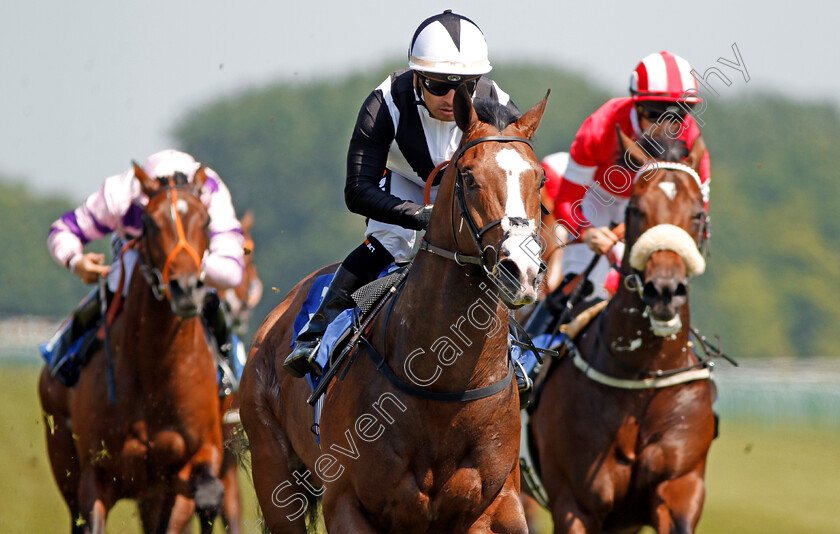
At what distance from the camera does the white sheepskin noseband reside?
20.6ft

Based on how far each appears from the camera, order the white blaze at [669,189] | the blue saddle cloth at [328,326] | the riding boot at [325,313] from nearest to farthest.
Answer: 1. the blue saddle cloth at [328,326]
2. the riding boot at [325,313]
3. the white blaze at [669,189]

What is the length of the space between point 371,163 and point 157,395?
117 inches

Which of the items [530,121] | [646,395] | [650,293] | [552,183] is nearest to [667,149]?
[650,293]

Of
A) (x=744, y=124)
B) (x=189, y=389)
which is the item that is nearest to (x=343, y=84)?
(x=744, y=124)

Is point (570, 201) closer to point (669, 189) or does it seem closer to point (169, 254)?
point (669, 189)

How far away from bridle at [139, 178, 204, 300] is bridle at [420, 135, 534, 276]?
3.07 metres

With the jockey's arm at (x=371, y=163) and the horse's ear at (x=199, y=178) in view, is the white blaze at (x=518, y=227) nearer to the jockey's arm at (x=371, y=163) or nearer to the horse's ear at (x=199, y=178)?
the jockey's arm at (x=371, y=163)

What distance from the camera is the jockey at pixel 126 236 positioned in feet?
26.0

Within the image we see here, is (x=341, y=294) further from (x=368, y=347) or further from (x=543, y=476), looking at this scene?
(x=543, y=476)

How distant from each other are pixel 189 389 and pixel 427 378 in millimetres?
3400

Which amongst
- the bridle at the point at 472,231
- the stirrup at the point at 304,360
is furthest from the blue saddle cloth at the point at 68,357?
the bridle at the point at 472,231

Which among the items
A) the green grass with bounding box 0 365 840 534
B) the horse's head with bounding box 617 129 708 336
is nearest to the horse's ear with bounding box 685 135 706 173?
the horse's head with bounding box 617 129 708 336

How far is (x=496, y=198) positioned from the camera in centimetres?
410

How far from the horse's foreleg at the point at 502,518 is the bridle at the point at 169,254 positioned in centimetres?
321
